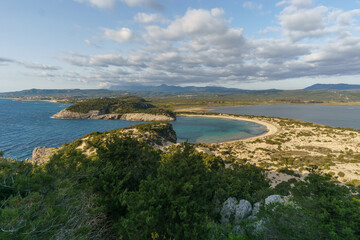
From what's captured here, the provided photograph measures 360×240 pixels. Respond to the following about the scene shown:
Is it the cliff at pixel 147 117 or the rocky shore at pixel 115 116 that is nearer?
the cliff at pixel 147 117

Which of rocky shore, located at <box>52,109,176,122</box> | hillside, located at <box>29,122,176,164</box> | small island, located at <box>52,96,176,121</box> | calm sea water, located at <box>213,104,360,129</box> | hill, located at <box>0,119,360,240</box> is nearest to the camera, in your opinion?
hill, located at <box>0,119,360,240</box>

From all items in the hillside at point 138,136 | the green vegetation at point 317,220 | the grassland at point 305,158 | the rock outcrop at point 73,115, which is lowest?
the grassland at point 305,158

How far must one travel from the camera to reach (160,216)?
27.1 ft

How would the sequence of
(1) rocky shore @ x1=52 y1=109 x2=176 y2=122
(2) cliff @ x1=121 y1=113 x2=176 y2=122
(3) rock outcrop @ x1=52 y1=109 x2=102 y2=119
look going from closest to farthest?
(2) cliff @ x1=121 y1=113 x2=176 y2=122 → (1) rocky shore @ x1=52 y1=109 x2=176 y2=122 → (3) rock outcrop @ x1=52 y1=109 x2=102 y2=119

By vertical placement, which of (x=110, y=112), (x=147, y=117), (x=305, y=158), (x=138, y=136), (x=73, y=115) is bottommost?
(x=305, y=158)

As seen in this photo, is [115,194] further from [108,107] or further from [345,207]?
[108,107]

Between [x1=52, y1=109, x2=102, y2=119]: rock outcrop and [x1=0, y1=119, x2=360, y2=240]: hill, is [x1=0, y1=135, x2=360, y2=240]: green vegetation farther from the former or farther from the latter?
[x1=52, y1=109, x2=102, y2=119]: rock outcrop

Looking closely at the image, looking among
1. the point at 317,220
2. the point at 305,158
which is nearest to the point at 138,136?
the point at 305,158

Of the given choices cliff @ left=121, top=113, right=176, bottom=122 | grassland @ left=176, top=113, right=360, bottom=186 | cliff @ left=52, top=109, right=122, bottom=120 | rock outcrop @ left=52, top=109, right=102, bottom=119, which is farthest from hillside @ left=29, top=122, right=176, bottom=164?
rock outcrop @ left=52, top=109, right=102, bottom=119

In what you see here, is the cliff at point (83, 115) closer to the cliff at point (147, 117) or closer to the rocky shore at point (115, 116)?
the rocky shore at point (115, 116)

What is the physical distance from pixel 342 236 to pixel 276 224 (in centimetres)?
254

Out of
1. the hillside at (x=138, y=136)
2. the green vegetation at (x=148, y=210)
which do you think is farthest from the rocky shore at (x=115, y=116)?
the green vegetation at (x=148, y=210)

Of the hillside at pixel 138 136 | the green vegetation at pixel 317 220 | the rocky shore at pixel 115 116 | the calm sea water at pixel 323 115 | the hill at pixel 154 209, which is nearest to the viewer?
the hill at pixel 154 209

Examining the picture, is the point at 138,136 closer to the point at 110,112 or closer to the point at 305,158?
the point at 305,158
